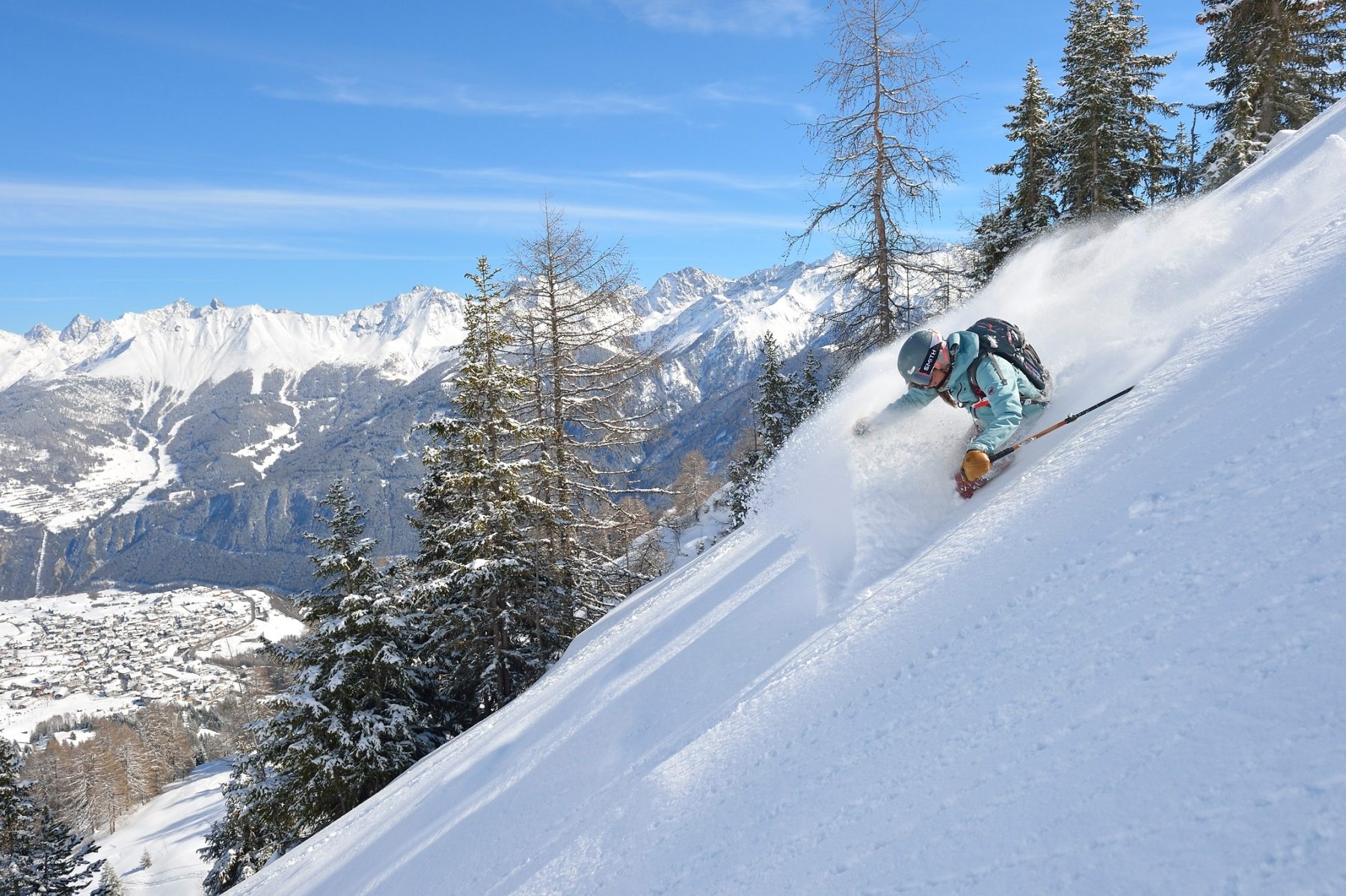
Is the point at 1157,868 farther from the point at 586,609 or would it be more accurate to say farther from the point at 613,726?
the point at 586,609

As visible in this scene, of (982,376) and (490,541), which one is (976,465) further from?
(490,541)

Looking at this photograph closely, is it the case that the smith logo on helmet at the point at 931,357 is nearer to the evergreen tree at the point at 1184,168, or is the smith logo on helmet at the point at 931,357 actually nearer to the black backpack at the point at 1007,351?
the black backpack at the point at 1007,351

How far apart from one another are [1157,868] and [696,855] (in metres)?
1.87

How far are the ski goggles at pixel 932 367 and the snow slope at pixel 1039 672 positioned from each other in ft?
2.05

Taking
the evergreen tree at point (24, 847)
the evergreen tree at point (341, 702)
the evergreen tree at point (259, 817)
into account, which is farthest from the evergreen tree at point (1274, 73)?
the evergreen tree at point (24, 847)

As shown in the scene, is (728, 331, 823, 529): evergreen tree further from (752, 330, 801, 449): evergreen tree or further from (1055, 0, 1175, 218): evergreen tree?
(1055, 0, 1175, 218): evergreen tree

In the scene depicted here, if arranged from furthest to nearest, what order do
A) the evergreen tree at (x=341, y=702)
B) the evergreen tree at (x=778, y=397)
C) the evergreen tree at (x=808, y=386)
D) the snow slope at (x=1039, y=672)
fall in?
the evergreen tree at (x=808, y=386) → the evergreen tree at (x=778, y=397) → the evergreen tree at (x=341, y=702) → the snow slope at (x=1039, y=672)

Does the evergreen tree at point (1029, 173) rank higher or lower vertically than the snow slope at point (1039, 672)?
higher

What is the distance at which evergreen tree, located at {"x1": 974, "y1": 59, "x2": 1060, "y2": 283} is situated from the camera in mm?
23875

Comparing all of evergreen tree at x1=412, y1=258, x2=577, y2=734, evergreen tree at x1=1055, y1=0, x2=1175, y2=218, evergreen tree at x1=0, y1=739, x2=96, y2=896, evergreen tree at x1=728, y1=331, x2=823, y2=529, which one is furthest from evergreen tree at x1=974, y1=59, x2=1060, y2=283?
evergreen tree at x1=0, y1=739, x2=96, y2=896

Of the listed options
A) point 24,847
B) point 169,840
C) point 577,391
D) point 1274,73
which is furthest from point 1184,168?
point 169,840

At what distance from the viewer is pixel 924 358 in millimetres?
5621

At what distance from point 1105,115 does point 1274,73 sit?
183 inches

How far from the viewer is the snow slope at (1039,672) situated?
1688 millimetres
